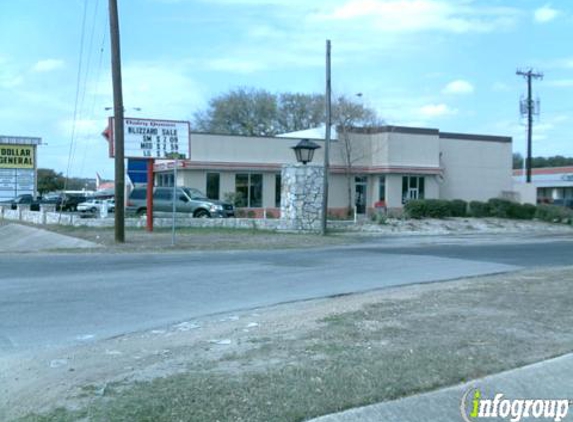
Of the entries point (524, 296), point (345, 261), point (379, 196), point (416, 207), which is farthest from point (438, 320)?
point (379, 196)

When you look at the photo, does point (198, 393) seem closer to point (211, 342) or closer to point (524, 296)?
point (211, 342)

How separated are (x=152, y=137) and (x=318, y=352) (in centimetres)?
1888

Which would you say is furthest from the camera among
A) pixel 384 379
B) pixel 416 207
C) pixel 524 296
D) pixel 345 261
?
pixel 416 207

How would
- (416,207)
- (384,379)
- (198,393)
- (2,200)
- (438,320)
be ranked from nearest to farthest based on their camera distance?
1. (198,393)
2. (384,379)
3. (438,320)
4. (416,207)
5. (2,200)

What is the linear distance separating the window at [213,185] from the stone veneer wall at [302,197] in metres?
12.4

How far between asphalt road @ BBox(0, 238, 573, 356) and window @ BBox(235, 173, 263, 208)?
2021 cm

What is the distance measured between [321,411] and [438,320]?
13.3 ft

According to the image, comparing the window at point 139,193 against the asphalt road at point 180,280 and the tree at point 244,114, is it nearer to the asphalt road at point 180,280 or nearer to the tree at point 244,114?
the asphalt road at point 180,280

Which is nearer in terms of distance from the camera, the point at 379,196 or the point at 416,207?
the point at 416,207

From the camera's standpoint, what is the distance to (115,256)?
63.6 feet

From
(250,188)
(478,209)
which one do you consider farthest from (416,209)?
(250,188)

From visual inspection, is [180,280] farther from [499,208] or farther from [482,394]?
[499,208]

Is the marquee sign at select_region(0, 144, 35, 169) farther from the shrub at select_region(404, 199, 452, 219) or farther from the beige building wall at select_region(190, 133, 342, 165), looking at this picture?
the shrub at select_region(404, 199, 452, 219)

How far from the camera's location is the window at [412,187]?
1831 inches
